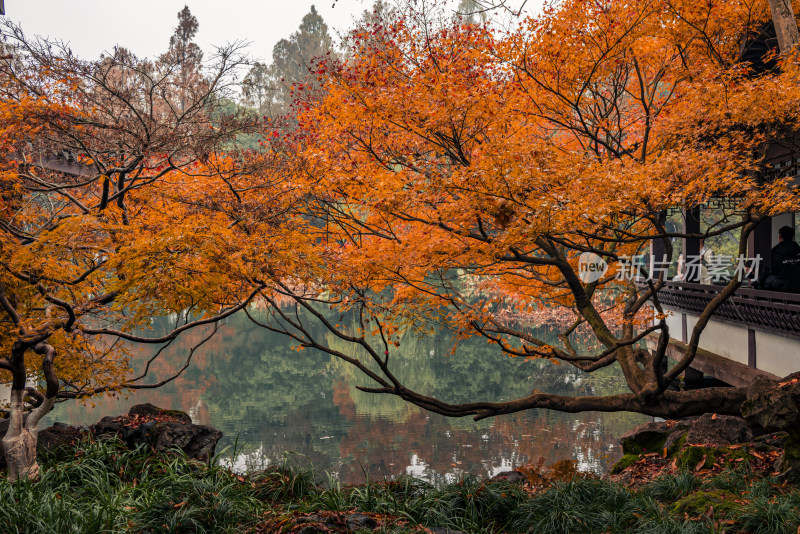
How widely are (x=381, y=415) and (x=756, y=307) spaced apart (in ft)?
34.7

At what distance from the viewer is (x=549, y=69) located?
7906 mm

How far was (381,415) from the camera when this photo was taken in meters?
16.9

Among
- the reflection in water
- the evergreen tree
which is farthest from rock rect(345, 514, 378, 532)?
the evergreen tree

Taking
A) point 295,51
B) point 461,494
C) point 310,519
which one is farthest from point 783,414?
point 295,51

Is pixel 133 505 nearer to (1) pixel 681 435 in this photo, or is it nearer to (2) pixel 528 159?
(2) pixel 528 159

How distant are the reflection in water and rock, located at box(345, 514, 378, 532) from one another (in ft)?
13.5

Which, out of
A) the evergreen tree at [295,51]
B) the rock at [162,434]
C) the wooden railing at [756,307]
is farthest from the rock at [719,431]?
the evergreen tree at [295,51]

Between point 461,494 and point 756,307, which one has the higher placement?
point 756,307

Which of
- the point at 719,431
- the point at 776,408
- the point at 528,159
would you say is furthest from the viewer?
the point at 719,431

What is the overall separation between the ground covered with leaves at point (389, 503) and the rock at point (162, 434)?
74cm

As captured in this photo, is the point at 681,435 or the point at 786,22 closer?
the point at 786,22

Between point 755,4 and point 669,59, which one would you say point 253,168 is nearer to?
point 669,59

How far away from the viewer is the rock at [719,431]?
7.43m

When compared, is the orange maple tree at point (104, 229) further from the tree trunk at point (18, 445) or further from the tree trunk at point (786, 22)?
the tree trunk at point (786, 22)
